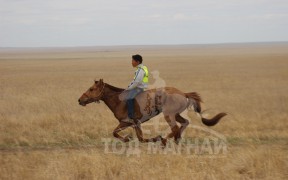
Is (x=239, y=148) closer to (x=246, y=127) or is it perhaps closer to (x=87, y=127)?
(x=246, y=127)

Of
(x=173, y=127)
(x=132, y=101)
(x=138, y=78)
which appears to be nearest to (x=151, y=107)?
(x=132, y=101)

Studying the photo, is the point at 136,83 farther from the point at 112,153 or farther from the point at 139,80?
the point at 112,153

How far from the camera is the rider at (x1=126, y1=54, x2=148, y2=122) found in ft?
35.0

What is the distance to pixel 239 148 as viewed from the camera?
420 inches

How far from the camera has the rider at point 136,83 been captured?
35.0ft

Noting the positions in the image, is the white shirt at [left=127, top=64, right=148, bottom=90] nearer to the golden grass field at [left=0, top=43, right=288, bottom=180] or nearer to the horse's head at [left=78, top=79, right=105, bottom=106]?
the horse's head at [left=78, top=79, right=105, bottom=106]

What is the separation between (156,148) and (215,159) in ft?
5.80

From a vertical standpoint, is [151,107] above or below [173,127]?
above

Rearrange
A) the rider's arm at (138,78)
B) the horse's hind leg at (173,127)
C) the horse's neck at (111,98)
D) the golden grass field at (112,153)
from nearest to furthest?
the golden grass field at (112,153) < the rider's arm at (138,78) < the horse's hind leg at (173,127) < the horse's neck at (111,98)

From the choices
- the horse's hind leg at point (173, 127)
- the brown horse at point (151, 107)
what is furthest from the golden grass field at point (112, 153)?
the horse's hind leg at point (173, 127)

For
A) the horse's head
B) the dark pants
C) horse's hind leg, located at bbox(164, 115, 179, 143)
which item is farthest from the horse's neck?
horse's hind leg, located at bbox(164, 115, 179, 143)

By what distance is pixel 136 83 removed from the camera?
10781 millimetres

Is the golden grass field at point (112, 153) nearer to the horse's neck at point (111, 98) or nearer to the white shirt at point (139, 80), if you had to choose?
the horse's neck at point (111, 98)

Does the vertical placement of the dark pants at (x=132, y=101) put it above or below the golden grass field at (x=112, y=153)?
above
